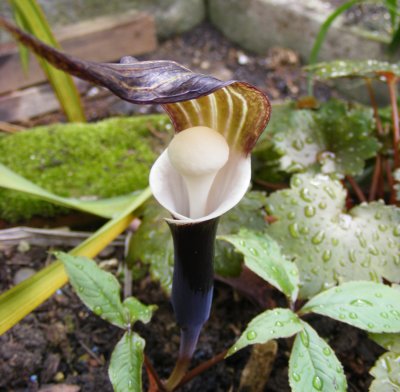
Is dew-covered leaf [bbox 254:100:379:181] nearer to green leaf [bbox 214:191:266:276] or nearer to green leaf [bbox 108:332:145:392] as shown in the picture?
green leaf [bbox 214:191:266:276]

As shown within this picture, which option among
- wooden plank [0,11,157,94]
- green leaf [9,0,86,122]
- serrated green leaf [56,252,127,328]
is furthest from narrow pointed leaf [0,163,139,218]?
wooden plank [0,11,157,94]

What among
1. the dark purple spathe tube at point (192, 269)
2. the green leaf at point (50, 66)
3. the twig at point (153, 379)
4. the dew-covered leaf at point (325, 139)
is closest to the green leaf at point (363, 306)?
the dark purple spathe tube at point (192, 269)

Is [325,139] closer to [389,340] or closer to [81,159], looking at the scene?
[389,340]

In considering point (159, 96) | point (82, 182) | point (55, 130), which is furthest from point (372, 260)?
point (55, 130)

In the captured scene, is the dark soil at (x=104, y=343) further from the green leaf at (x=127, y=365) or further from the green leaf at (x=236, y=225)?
the green leaf at (x=127, y=365)

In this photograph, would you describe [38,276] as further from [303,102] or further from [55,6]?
[55,6]

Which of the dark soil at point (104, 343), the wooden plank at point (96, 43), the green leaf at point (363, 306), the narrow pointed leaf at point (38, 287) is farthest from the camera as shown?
the wooden plank at point (96, 43)
